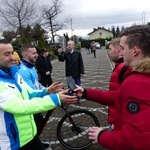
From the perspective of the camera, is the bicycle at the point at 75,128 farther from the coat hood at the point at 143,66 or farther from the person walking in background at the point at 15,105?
the coat hood at the point at 143,66

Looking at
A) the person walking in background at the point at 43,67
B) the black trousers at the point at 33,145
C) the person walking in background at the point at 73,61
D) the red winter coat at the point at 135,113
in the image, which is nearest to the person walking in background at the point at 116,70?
the black trousers at the point at 33,145

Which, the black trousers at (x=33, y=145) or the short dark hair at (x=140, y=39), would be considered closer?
the short dark hair at (x=140, y=39)

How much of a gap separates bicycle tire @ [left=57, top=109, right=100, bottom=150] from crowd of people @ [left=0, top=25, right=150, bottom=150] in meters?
1.05

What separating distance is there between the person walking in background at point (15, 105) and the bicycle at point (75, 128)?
6.59ft

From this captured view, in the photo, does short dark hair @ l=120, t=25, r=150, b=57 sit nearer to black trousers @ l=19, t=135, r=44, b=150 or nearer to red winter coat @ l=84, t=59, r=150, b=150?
red winter coat @ l=84, t=59, r=150, b=150

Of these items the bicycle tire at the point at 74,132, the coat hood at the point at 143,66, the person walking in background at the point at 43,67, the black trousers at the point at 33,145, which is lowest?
the bicycle tire at the point at 74,132

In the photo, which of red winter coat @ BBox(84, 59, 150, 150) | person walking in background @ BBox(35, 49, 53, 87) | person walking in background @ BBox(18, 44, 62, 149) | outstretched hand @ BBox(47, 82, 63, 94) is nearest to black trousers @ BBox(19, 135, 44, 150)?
outstretched hand @ BBox(47, 82, 63, 94)

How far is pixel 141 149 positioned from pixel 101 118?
4641 millimetres

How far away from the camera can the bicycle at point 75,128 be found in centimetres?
459

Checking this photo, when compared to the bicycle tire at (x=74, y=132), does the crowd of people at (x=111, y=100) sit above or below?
above

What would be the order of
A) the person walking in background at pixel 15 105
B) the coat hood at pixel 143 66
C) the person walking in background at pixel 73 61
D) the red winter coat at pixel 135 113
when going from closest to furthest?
1. the red winter coat at pixel 135 113
2. the coat hood at pixel 143 66
3. the person walking in background at pixel 15 105
4. the person walking in background at pixel 73 61

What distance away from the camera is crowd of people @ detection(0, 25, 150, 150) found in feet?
5.00

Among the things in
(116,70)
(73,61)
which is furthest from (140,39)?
(73,61)

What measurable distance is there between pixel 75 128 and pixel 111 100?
2.29 metres
